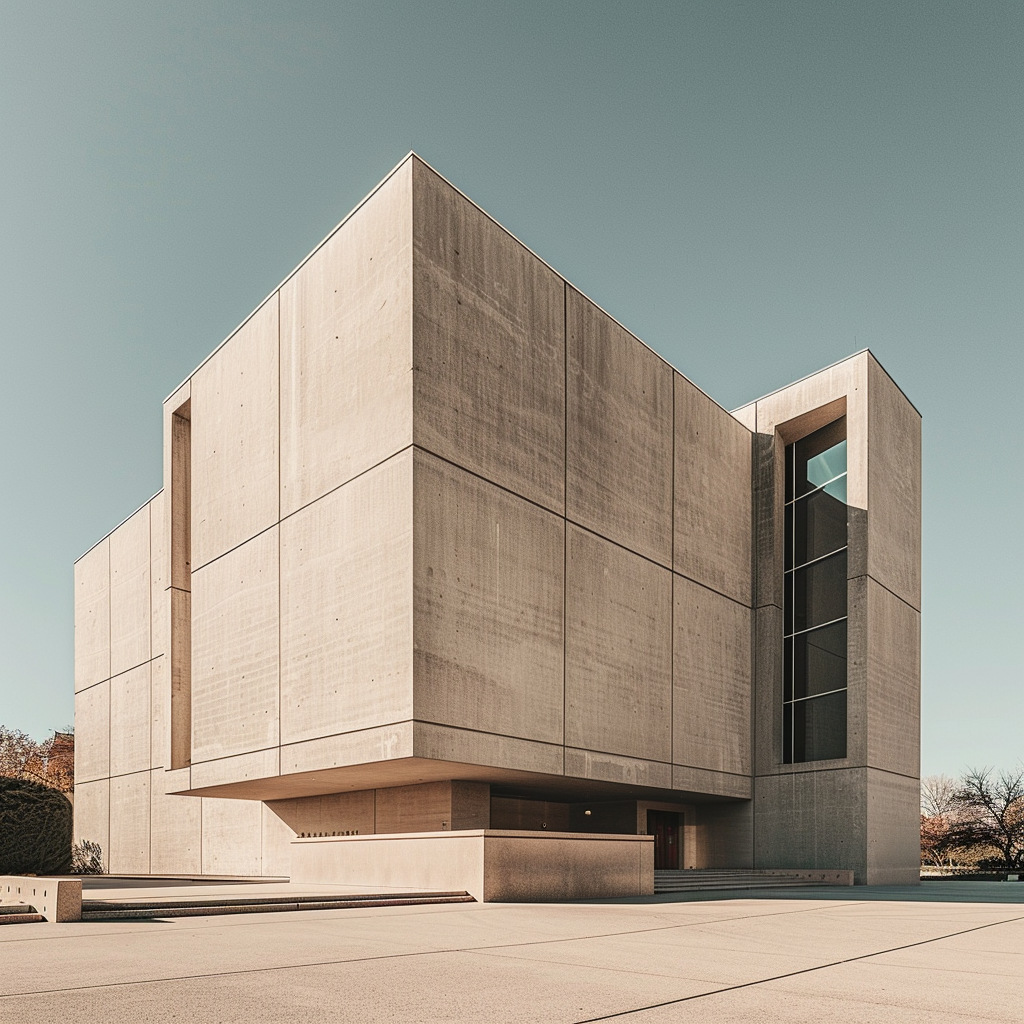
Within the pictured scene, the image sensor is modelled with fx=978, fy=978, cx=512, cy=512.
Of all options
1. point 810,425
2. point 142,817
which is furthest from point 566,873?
point 142,817

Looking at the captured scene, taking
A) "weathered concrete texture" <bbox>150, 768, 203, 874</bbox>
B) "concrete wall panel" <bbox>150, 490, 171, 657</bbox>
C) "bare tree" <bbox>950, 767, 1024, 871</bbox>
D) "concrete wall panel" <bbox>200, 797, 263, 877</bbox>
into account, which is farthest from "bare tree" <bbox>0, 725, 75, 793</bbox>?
"bare tree" <bbox>950, 767, 1024, 871</bbox>

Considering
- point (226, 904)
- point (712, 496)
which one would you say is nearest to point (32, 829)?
point (226, 904)

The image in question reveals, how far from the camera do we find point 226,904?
1287 cm

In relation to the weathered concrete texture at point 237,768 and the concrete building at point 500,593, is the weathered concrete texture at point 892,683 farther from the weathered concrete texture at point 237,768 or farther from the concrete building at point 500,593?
the weathered concrete texture at point 237,768

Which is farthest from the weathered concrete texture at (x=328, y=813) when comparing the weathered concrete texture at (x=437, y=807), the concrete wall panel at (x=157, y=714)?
the concrete wall panel at (x=157, y=714)

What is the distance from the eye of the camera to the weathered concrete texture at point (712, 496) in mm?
28344

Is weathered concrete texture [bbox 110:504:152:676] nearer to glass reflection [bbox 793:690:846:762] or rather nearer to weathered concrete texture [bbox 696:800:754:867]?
weathered concrete texture [bbox 696:800:754:867]

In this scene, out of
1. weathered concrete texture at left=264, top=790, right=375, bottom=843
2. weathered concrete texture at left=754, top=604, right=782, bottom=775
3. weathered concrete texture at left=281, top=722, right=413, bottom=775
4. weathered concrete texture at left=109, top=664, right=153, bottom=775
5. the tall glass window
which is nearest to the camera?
weathered concrete texture at left=281, top=722, right=413, bottom=775

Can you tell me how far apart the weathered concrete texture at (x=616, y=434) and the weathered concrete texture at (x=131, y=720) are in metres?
19.6

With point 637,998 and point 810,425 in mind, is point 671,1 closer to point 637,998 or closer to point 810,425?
point 810,425

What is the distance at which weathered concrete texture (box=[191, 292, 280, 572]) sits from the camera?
2466 centimetres

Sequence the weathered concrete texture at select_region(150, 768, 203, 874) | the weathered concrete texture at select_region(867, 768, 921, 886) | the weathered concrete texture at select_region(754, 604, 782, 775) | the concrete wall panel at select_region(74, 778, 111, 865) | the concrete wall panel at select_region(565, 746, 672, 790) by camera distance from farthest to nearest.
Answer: the concrete wall panel at select_region(74, 778, 111, 865)
the weathered concrete texture at select_region(150, 768, 203, 874)
the weathered concrete texture at select_region(754, 604, 782, 775)
the weathered concrete texture at select_region(867, 768, 921, 886)
the concrete wall panel at select_region(565, 746, 672, 790)

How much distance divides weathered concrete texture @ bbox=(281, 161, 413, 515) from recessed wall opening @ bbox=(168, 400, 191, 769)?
695 cm

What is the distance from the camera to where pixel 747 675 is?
30.5m
